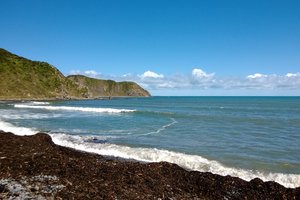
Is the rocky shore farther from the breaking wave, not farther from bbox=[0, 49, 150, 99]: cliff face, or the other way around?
bbox=[0, 49, 150, 99]: cliff face

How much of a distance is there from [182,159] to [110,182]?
8.67 m

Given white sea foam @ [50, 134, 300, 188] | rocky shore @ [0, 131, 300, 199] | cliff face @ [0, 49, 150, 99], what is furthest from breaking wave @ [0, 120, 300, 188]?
cliff face @ [0, 49, 150, 99]

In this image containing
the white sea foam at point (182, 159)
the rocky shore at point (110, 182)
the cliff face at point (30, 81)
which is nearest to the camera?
the rocky shore at point (110, 182)

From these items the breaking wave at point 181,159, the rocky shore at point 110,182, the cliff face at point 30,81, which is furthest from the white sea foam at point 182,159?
the cliff face at point 30,81

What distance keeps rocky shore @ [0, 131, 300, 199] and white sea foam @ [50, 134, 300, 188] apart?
448 centimetres

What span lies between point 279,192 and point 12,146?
11.4 metres

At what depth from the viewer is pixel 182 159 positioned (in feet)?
61.9

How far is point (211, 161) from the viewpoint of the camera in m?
19.0

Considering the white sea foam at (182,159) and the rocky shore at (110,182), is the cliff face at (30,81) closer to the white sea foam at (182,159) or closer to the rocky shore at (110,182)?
the white sea foam at (182,159)

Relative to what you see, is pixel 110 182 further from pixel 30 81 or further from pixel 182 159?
pixel 30 81

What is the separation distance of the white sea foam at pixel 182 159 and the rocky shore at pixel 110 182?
4.48 metres

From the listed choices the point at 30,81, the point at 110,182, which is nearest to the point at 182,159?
the point at 110,182

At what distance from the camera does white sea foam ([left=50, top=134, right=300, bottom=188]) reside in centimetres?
1617

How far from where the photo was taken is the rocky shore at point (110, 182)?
382 inches
